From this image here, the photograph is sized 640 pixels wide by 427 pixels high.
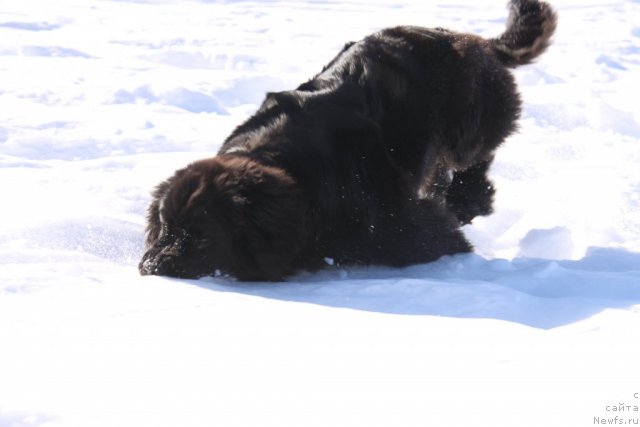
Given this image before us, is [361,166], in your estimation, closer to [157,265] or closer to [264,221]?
[264,221]

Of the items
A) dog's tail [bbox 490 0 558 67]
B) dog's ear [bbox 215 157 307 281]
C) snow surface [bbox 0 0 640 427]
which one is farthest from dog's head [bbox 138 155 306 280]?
dog's tail [bbox 490 0 558 67]

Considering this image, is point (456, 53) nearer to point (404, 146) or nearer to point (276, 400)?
point (404, 146)

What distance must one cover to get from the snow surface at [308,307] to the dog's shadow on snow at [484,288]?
1cm

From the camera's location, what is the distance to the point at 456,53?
12.1ft

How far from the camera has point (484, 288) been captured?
2.58m

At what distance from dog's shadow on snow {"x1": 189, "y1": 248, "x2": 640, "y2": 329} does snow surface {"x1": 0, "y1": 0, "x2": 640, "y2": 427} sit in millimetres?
10

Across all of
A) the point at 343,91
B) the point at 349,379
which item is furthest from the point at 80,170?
the point at 349,379

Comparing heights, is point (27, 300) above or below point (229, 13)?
below

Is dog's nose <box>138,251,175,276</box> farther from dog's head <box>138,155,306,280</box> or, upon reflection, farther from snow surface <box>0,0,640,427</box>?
snow surface <box>0,0,640,427</box>

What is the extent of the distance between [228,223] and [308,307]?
1.95ft

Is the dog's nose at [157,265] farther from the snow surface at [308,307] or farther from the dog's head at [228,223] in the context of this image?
the snow surface at [308,307]

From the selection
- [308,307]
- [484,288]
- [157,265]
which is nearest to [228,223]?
[157,265]

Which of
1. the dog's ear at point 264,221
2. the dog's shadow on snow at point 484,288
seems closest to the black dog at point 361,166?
the dog's ear at point 264,221

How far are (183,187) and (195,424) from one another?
4.86 feet
